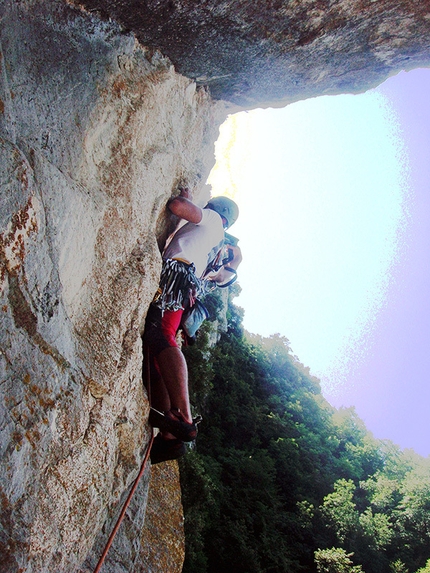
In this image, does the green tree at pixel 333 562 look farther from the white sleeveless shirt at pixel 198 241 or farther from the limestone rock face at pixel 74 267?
the white sleeveless shirt at pixel 198 241

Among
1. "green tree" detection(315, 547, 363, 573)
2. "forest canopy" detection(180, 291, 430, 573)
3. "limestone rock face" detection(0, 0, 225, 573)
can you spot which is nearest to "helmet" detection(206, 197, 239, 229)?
"limestone rock face" detection(0, 0, 225, 573)

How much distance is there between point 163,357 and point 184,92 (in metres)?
2.55

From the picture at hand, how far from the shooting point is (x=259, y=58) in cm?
330

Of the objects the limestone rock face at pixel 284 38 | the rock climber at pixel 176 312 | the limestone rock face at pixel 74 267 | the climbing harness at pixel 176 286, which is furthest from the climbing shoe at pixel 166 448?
the limestone rock face at pixel 284 38

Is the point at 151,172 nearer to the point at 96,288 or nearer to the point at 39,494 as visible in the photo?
the point at 96,288

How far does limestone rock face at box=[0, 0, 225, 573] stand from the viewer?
181cm

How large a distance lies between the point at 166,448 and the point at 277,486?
→ 1843 centimetres

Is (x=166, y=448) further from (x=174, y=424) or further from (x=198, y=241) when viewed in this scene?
(x=198, y=241)

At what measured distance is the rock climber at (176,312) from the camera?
3.38m

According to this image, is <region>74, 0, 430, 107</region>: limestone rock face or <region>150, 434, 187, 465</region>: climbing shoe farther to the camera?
<region>150, 434, 187, 465</region>: climbing shoe

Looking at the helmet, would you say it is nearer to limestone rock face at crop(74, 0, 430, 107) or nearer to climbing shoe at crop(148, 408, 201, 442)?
limestone rock face at crop(74, 0, 430, 107)

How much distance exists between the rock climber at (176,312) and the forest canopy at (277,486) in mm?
10042

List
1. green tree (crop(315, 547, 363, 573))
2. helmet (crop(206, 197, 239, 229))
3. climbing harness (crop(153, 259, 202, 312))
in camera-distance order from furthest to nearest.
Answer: green tree (crop(315, 547, 363, 573))
helmet (crop(206, 197, 239, 229))
climbing harness (crop(153, 259, 202, 312))

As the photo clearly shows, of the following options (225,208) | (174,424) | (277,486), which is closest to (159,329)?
(174,424)
